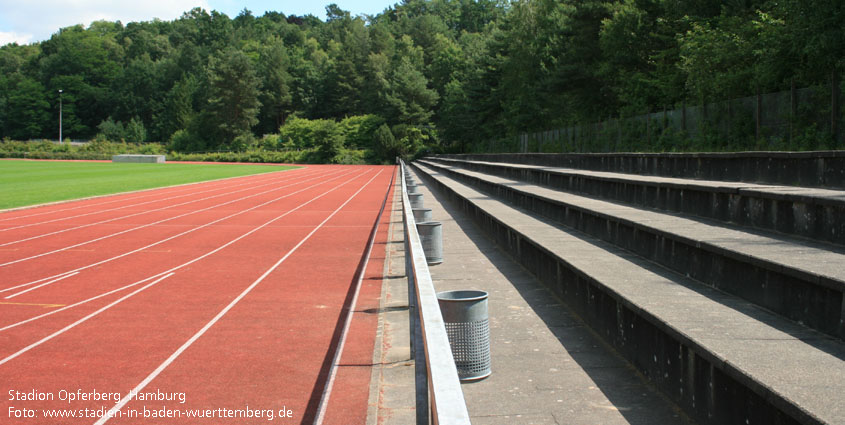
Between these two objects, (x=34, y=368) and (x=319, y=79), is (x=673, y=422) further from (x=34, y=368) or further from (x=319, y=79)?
(x=319, y=79)

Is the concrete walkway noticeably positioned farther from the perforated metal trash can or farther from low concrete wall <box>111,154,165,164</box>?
low concrete wall <box>111,154,165,164</box>

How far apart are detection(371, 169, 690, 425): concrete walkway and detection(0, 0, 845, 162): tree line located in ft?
33.1

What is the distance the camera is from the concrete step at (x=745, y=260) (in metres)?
3.55

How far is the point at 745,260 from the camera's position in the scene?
4.25m

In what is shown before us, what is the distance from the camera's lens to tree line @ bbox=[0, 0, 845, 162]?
75.4 ft

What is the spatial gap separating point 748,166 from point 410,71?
99527 mm

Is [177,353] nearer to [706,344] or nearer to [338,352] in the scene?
[338,352]

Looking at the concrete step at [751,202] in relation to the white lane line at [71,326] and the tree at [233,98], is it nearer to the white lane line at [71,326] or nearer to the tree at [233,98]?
the white lane line at [71,326]

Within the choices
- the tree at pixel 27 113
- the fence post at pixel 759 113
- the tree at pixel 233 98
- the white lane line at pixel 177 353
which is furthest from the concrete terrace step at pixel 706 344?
the tree at pixel 27 113

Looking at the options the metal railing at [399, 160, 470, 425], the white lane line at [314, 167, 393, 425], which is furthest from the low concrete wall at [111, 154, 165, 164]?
the metal railing at [399, 160, 470, 425]

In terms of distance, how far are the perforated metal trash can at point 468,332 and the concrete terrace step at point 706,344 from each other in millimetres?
927

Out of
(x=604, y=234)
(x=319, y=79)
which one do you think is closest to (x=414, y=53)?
(x=319, y=79)

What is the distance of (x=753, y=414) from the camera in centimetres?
285

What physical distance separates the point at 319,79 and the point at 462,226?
119 m
